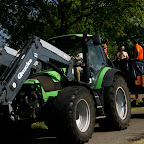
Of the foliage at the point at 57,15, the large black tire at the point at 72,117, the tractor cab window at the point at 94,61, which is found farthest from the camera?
the foliage at the point at 57,15

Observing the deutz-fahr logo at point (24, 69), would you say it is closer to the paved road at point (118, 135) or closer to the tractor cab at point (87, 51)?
the tractor cab at point (87, 51)

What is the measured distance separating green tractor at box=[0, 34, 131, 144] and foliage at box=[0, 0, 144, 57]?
9292 mm

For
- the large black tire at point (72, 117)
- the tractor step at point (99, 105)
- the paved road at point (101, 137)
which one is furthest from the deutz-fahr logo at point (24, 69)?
the tractor step at point (99, 105)

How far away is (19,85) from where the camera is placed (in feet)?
19.5

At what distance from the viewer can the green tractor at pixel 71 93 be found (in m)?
5.93

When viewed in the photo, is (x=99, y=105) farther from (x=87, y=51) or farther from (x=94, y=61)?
(x=87, y=51)

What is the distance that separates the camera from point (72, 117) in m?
5.93

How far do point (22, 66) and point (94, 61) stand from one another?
248cm

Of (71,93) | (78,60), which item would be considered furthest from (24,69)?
(78,60)

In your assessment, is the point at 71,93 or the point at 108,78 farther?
the point at 108,78

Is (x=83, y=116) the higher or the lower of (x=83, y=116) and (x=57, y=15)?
the lower

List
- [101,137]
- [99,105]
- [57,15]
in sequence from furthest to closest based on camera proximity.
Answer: [57,15], [99,105], [101,137]

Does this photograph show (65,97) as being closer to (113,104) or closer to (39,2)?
(113,104)

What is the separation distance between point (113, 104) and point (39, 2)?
10953 mm
